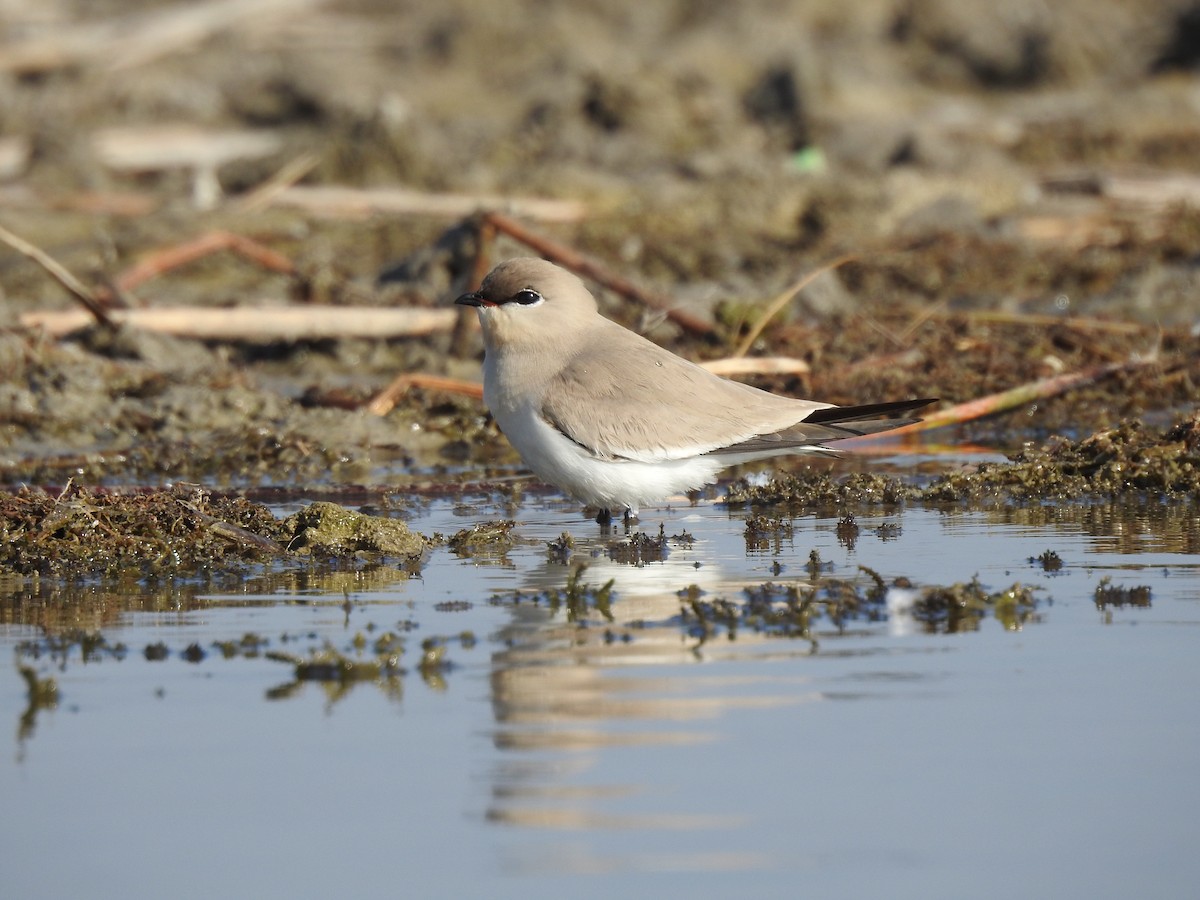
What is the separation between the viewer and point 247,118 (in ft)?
58.7

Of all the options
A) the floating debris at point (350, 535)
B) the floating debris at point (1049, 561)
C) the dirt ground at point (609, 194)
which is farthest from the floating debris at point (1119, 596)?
the dirt ground at point (609, 194)

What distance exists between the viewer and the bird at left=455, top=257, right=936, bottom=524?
21.1ft

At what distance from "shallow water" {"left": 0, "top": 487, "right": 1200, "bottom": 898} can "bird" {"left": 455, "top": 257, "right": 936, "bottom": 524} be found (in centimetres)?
97

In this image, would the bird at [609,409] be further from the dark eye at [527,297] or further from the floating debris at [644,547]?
the floating debris at [644,547]

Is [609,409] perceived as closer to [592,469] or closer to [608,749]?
[592,469]

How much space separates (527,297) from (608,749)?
10.6ft

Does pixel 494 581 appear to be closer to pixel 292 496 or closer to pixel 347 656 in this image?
pixel 347 656

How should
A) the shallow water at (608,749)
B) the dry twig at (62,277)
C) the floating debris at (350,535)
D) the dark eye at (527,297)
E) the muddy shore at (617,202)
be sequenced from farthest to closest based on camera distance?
1. the muddy shore at (617,202)
2. the dry twig at (62,277)
3. the dark eye at (527,297)
4. the floating debris at (350,535)
5. the shallow water at (608,749)

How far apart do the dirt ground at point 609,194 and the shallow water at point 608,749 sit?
3221 millimetres

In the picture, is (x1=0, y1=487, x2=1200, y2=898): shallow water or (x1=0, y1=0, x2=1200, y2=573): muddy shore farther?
(x1=0, y1=0, x2=1200, y2=573): muddy shore

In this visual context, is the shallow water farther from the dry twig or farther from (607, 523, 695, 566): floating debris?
the dry twig

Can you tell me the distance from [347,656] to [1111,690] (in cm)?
187

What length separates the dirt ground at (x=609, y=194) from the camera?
9.04 metres

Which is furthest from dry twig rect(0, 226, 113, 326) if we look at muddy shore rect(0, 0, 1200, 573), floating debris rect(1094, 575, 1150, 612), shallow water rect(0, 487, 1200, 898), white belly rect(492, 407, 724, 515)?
floating debris rect(1094, 575, 1150, 612)
